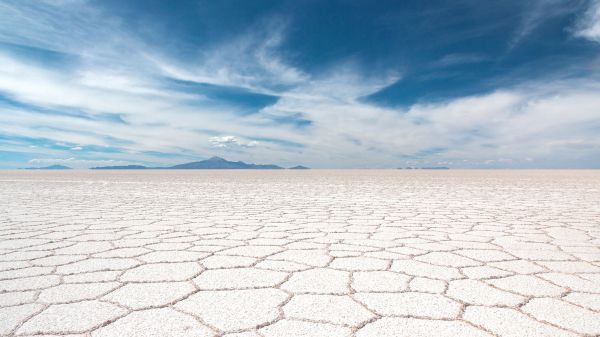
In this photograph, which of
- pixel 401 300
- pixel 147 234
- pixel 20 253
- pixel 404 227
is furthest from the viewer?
pixel 404 227

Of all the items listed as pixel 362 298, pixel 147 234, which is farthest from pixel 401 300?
pixel 147 234

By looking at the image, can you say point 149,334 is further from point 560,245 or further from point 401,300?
point 560,245

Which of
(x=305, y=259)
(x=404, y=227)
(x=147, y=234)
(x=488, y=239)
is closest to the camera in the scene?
(x=305, y=259)

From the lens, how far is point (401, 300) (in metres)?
1.47

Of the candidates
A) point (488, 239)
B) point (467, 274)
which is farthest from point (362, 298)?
point (488, 239)

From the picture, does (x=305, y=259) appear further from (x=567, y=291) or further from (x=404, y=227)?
(x=404, y=227)

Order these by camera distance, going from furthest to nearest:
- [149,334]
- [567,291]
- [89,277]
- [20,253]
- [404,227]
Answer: [404,227]
[20,253]
[89,277]
[567,291]
[149,334]

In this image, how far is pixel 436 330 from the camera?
1218 mm

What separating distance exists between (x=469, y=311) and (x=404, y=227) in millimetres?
1829

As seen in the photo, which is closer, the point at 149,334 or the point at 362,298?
the point at 149,334

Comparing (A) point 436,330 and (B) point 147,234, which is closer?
(A) point 436,330

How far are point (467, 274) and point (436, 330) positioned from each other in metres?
0.69

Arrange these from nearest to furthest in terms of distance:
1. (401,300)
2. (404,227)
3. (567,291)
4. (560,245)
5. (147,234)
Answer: (401,300)
(567,291)
(560,245)
(147,234)
(404,227)

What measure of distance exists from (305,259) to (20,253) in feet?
5.30
